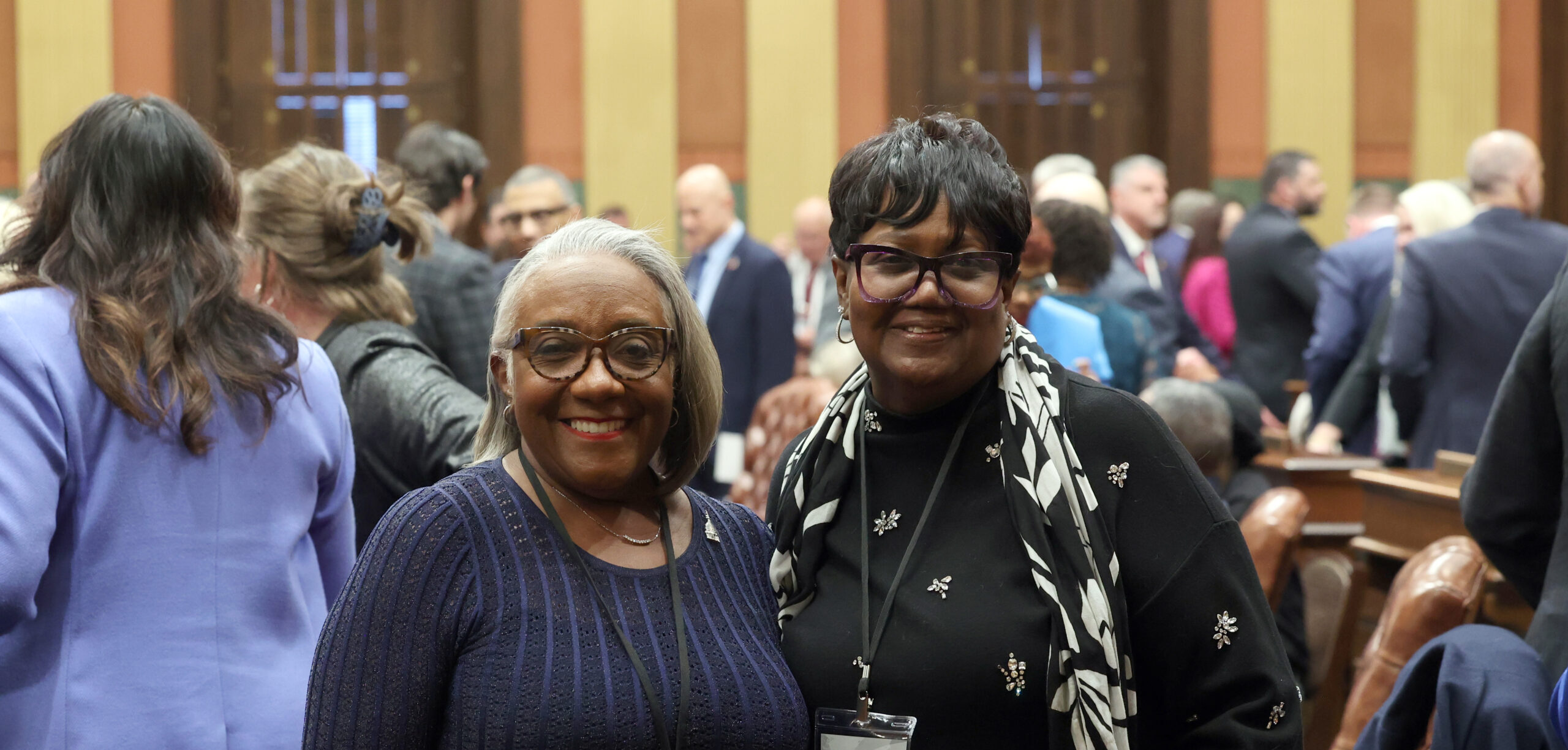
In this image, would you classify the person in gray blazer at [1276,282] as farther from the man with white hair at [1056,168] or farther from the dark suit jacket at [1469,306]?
the dark suit jacket at [1469,306]

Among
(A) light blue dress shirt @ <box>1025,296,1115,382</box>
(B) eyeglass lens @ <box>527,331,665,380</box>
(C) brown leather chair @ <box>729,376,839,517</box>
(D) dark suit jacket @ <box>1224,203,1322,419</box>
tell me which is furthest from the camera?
(D) dark suit jacket @ <box>1224,203,1322,419</box>

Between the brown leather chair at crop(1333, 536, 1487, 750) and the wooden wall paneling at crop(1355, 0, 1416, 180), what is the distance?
838 cm

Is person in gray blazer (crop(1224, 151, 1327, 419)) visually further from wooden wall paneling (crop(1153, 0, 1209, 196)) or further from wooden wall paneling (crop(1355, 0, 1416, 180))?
wooden wall paneling (crop(1355, 0, 1416, 180))

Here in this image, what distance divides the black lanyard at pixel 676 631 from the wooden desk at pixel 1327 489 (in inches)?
153

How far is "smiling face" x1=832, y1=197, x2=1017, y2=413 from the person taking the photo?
1.90m

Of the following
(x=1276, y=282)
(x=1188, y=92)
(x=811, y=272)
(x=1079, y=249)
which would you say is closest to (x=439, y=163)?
(x=1079, y=249)

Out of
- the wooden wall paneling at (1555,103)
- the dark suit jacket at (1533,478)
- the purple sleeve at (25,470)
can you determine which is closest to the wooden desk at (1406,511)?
the dark suit jacket at (1533,478)

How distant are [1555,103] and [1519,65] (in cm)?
48

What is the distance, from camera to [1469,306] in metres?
5.79

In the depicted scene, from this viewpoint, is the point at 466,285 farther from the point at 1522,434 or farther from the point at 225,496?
the point at 1522,434

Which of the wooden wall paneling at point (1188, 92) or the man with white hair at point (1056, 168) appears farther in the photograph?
the wooden wall paneling at point (1188, 92)

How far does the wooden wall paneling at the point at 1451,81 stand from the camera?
10742mm

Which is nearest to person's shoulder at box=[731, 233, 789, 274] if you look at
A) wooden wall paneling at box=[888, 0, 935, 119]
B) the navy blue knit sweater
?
the navy blue knit sweater

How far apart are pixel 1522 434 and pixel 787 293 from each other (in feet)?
12.4
